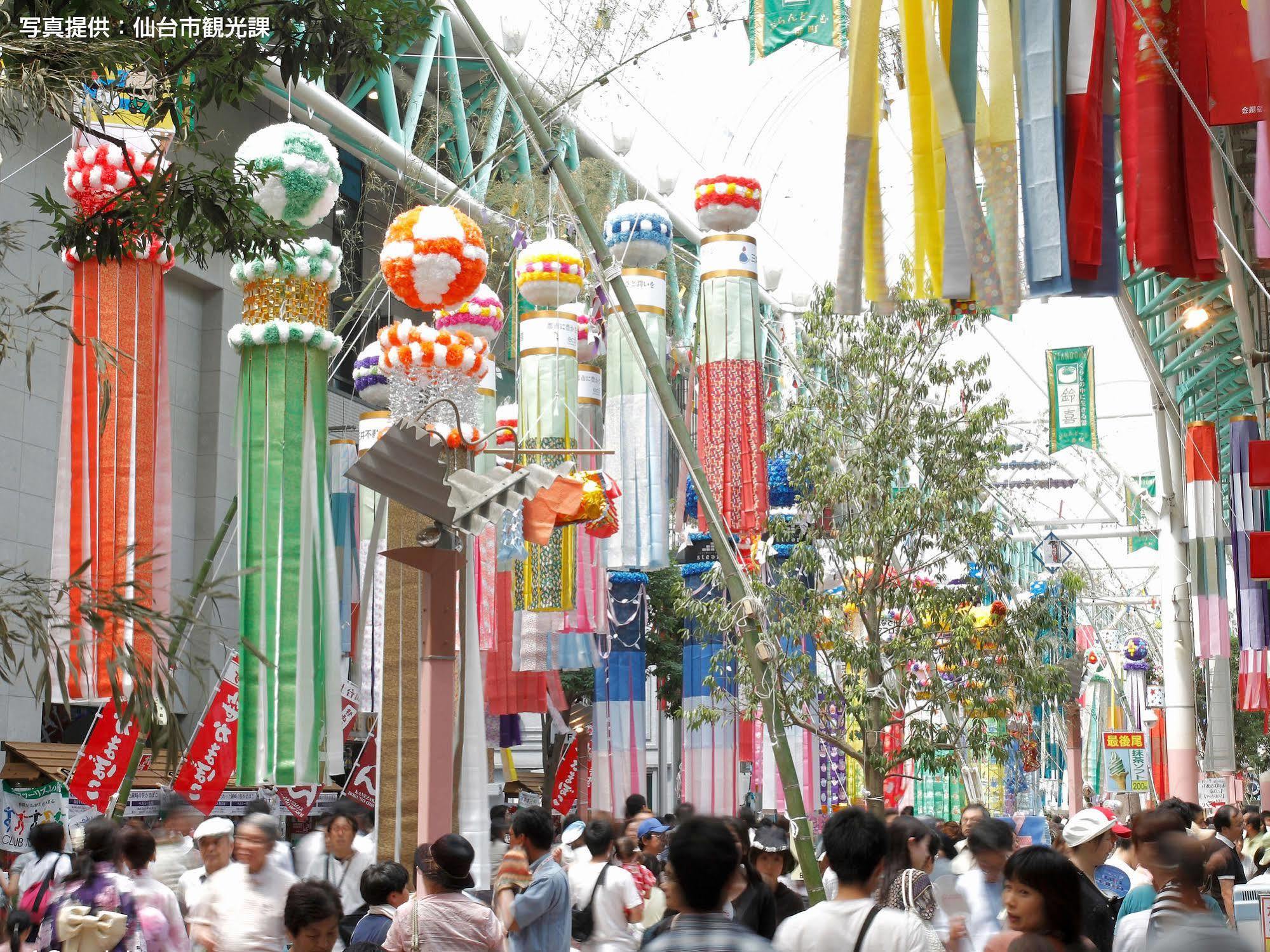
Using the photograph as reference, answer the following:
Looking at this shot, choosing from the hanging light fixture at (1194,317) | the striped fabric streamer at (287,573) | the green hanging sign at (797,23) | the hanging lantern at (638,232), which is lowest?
the striped fabric streamer at (287,573)

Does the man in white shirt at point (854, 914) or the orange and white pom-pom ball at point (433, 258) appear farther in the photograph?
the orange and white pom-pom ball at point (433, 258)

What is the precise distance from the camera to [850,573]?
15.1 metres

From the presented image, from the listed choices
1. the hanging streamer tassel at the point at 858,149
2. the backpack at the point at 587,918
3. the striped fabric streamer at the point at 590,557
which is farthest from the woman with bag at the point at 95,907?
the striped fabric streamer at the point at 590,557

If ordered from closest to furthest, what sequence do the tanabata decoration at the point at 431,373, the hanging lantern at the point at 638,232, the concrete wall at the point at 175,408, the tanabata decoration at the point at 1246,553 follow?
the tanabata decoration at the point at 431,373 < the hanging lantern at the point at 638,232 < the tanabata decoration at the point at 1246,553 < the concrete wall at the point at 175,408

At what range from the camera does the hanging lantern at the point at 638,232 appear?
1335cm

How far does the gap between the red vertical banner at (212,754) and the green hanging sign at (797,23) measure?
6.21 m

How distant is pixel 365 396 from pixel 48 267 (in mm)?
8756

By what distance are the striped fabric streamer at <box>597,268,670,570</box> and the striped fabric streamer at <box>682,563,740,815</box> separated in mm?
2990

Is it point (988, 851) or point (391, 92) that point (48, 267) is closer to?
point (391, 92)

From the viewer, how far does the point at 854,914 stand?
421cm

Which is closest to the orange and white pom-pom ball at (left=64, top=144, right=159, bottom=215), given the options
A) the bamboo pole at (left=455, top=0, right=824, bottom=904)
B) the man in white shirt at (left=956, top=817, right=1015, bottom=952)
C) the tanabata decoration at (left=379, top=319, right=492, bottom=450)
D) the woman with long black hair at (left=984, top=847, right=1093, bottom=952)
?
the tanabata decoration at (left=379, top=319, right=492, bottom=450)

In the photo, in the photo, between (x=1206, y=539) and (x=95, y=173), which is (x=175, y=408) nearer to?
(x=95, y=173)

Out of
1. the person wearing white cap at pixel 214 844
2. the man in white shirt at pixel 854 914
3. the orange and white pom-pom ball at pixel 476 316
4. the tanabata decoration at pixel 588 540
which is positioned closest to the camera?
the man in white shirt at pixel 854 914

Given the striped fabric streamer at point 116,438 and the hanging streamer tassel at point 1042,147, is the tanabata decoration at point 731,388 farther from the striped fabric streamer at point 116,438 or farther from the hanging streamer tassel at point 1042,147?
the hanging streamer tassel at point 1042,147
